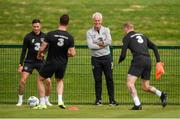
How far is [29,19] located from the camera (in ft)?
123

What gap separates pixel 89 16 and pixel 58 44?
19731mm

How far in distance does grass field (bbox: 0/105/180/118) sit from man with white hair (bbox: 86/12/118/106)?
0.68 metres

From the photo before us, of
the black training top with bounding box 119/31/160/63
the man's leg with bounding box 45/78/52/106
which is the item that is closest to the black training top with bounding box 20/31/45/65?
the man's leg with bounding box 45/78/52/106

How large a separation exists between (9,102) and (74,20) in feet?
55.0

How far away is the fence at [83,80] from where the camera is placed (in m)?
21.1

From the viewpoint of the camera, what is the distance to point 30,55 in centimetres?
1984

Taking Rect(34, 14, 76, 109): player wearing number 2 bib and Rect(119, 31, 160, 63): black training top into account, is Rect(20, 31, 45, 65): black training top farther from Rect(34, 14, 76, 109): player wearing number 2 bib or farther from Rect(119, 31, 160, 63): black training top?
Rect(119, 31, 160, 63): black training top

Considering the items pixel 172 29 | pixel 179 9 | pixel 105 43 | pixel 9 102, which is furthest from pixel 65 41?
pixel 179 9

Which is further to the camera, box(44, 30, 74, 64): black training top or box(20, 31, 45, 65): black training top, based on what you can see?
box(20, 31, 45, 65): black training top

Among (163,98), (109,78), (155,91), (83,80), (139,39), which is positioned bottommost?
(163,98)

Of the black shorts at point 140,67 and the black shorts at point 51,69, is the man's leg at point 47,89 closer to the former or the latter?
the black shorts at point 51,69

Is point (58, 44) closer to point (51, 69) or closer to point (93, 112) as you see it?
point (51, 69)

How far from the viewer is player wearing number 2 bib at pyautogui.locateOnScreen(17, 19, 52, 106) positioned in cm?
1956

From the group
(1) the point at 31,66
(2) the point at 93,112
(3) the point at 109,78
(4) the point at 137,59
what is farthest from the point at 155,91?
(1) the point at 31,66
